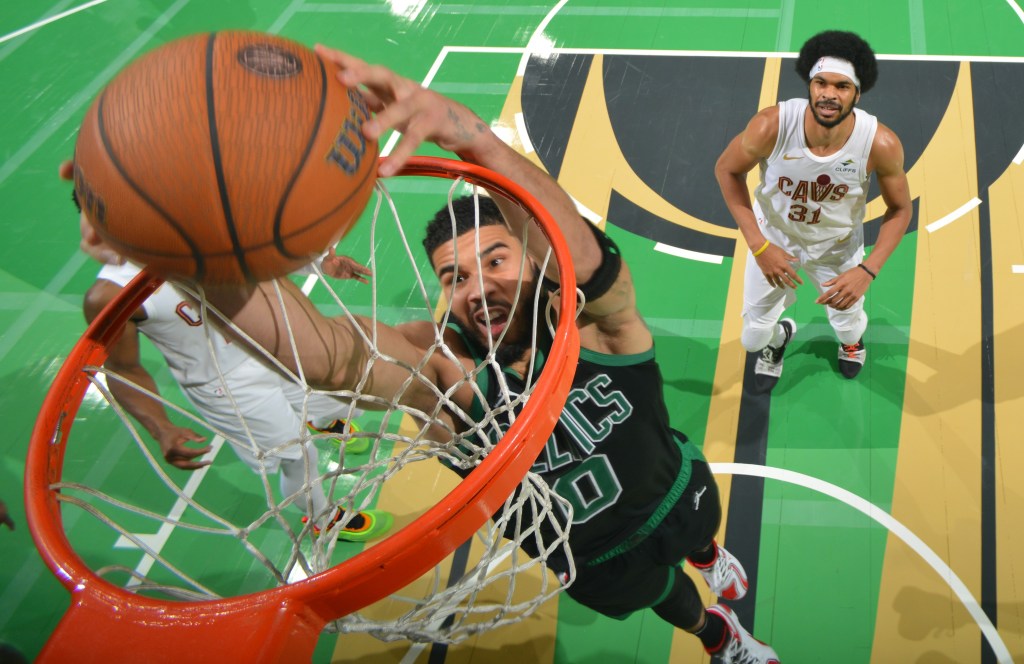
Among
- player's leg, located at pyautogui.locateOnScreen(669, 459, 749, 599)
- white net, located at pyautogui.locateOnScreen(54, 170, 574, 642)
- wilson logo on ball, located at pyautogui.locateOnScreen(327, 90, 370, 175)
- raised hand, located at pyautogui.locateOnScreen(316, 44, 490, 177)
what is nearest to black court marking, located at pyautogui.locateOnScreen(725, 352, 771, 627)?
player's leg, located at pyautogui.locateOnScreen(669, 459, 749, 599)

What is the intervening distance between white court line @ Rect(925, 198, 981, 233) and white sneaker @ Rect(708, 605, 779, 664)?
8.92ft

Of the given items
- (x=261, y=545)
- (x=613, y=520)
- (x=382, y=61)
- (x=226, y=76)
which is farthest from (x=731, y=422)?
(x=382, y=61)

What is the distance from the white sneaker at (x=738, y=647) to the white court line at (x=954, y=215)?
107 inches

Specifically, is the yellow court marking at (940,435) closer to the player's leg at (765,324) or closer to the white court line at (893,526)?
the white court line at (893,526)

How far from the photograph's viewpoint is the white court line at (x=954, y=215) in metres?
5.17

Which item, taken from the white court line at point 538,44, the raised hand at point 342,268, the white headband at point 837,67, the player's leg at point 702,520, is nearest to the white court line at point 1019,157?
the white headband at point 837,67

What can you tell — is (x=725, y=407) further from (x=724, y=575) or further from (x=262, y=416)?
(x=262, y=416)

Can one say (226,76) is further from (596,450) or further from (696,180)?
(696,180)

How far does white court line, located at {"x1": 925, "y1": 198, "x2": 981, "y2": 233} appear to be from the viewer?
5.17 metres

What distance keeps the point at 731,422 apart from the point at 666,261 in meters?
1.15

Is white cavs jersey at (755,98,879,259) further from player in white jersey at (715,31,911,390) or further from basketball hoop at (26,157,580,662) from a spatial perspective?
basketball hoop at (26,157,580,662)

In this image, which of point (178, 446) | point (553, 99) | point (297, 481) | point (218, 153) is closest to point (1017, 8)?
point (553, 99)

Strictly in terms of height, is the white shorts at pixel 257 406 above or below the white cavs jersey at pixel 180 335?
below

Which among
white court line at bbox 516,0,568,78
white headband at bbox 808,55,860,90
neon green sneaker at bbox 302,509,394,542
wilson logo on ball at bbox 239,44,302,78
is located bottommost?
neon green sneaker at bbox 302,509,394,542
